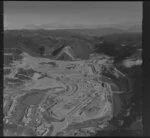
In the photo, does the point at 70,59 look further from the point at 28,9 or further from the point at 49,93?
the point at 28,9

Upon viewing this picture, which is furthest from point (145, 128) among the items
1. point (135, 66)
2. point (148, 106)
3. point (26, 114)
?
point (26, 114)

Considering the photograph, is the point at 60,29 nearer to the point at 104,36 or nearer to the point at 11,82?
the point at 104,36

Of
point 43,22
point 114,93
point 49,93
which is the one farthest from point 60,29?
point 114,93

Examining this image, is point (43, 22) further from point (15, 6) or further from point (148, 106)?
point (148, 106)

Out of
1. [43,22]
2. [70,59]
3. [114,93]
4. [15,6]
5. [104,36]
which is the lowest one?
[114,93]

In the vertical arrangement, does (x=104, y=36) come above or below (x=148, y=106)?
above

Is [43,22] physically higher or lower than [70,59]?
higher

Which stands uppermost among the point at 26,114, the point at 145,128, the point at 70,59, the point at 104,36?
the point at 104,36

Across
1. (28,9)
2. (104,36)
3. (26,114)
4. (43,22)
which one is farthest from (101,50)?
(26,114)
